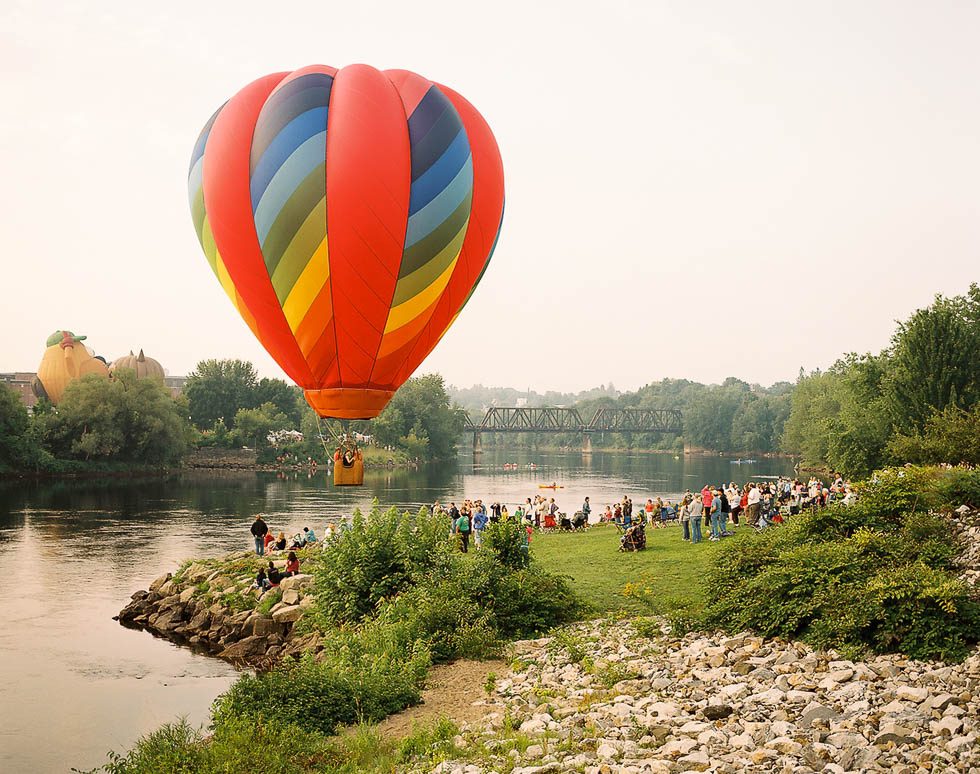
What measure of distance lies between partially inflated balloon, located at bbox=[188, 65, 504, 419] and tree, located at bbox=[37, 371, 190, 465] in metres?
55.8

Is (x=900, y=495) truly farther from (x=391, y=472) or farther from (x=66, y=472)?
(x=391, y=472)

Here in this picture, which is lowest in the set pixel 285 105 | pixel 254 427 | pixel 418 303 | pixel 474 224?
pixel 254 427

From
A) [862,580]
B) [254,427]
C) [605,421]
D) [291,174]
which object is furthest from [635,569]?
[605,421]

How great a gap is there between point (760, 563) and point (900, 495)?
2.65m

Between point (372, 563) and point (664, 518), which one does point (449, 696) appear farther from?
point (664, 518)

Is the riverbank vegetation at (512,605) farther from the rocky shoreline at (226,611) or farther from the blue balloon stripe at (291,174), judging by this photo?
the blue balloon stripe at (291,174)

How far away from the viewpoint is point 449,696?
12.4m

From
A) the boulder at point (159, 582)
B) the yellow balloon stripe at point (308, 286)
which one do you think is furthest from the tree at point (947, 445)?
the boulder at point (159, 582)

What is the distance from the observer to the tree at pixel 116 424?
66500mm

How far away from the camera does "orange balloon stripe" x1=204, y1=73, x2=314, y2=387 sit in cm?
1584

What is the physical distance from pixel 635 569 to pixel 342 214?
9.42m

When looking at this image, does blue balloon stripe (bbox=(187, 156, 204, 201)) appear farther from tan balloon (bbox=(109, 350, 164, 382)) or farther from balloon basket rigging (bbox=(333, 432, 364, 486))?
tan balloon (bbox=(109, 350, 164, 382))

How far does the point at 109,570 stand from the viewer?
96.5 ft

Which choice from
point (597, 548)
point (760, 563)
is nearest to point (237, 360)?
point (597, 548)
